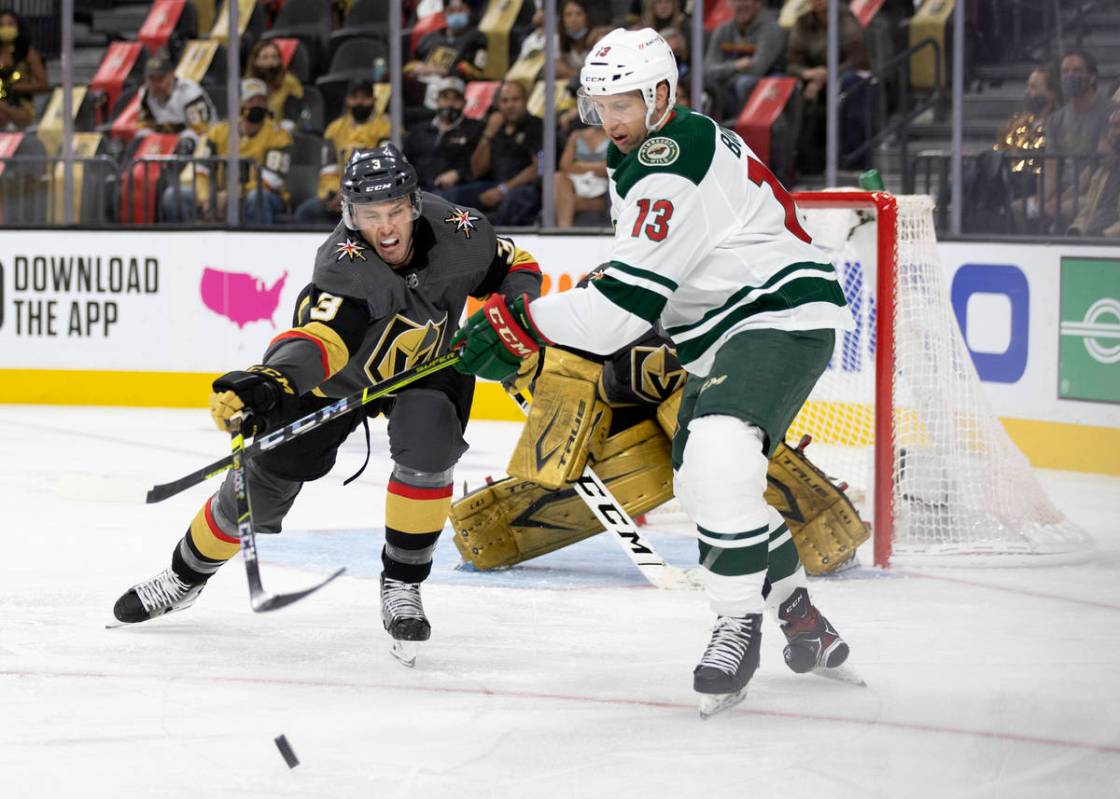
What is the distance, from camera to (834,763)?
95.6 inches

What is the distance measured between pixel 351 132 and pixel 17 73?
1.81 metres

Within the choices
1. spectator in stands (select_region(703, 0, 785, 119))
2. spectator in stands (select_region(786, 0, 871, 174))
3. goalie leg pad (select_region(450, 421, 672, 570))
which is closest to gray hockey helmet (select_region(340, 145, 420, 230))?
goalie leg pad (select_region(450, 421, 672, 570))

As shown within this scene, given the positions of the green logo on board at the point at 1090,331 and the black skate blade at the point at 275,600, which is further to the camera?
the green logo on board at the point at 1090,331

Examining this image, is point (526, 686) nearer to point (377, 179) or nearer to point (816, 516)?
point (377, 179)

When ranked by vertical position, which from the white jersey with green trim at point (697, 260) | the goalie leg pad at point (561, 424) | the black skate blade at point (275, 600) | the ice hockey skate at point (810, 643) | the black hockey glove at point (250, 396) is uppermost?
the white jersey with green trim at point (697, 260)

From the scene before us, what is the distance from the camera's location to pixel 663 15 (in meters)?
7.25

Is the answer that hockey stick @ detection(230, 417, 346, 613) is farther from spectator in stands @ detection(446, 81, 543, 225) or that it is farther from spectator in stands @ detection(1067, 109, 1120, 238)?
spectator in stands @ detection(446, 81, 543, 225)

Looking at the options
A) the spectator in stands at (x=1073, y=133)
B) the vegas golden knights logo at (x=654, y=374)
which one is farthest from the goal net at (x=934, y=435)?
the spectator in stands at (x=1073, y=133)

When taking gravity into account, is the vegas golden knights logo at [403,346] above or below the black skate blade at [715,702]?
above

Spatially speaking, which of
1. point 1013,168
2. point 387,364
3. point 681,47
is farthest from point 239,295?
point 387,364

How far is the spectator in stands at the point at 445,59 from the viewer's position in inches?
302

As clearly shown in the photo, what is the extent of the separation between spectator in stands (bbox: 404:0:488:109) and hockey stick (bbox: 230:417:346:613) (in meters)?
4.89

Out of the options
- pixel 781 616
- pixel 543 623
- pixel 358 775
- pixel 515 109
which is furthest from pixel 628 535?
pixel 515 109

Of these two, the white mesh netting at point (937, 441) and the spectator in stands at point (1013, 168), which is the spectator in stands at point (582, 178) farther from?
the white mesh netting at point (937, 441)
